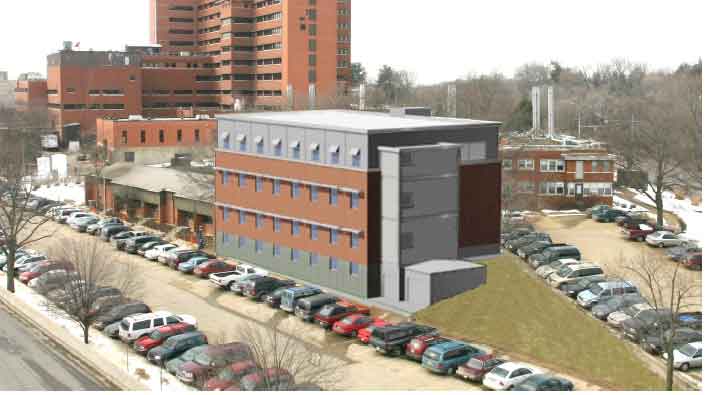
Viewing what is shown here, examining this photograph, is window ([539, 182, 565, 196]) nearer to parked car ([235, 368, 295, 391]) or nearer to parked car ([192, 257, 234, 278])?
parked car ([192, 257, 234, 278])

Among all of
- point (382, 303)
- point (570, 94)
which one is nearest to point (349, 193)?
point (382, 303)

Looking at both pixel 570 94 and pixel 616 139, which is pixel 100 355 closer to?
pixel 616 139

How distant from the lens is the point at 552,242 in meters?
66.2

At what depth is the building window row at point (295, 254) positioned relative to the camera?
51562mm

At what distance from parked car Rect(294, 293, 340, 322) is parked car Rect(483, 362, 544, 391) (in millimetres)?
11808

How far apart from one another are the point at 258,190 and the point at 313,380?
904 inches

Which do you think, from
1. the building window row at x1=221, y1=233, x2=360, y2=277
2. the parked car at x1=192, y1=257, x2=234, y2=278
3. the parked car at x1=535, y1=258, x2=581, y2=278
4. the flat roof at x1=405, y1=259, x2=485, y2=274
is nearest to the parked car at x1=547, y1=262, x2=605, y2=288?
the parked car at x1=535, y1=258, x2=581, y2=278

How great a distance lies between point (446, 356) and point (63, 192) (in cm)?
6608

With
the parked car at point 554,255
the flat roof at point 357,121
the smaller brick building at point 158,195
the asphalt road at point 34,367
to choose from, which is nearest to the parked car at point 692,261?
the parked car at point 554,255

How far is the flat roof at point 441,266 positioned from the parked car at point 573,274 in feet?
20.8

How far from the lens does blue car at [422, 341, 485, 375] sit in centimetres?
3953

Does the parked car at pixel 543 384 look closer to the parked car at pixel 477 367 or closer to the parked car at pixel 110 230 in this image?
the parked car at pixel 477 367

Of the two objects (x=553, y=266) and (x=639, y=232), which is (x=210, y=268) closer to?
(x=553, y=266)

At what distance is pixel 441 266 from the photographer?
4934cm
